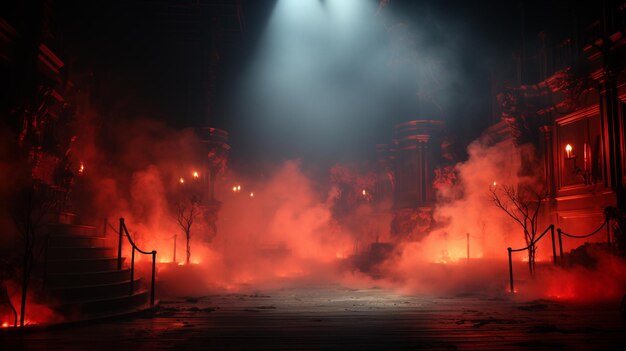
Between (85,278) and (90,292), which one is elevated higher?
(85,278)

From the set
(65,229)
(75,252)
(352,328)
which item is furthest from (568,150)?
(65,229)

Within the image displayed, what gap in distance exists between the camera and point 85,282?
827 cm

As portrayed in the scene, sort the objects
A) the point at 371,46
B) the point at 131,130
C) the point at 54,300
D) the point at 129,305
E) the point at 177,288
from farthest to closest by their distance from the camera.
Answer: the point at 371,46 < the point at 131,130 < the point at 177,288 < the point at 129,305 < the point at 54,300

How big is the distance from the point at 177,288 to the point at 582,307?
8295 mm

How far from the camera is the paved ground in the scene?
5500mm

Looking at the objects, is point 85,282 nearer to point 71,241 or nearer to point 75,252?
point 75,252

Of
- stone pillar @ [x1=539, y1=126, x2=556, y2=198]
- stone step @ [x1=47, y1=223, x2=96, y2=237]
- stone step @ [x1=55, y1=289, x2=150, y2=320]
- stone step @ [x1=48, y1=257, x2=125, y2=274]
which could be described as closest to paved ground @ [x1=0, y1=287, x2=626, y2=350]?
stone step @ [x1=55, y1=289, x2=150, y2=320]

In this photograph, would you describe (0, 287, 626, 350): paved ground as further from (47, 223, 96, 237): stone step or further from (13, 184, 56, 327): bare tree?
(47, 223, 96, 237): stone step

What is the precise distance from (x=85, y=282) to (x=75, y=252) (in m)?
0.96

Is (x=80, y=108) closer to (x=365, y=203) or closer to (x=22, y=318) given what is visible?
(x=22, y=318)

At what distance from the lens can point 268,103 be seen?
1005 inches

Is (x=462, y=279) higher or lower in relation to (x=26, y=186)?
lower

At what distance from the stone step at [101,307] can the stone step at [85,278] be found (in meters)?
0.54

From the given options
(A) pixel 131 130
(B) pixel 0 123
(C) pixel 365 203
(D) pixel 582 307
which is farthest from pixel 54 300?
(C) pixel 365 203
